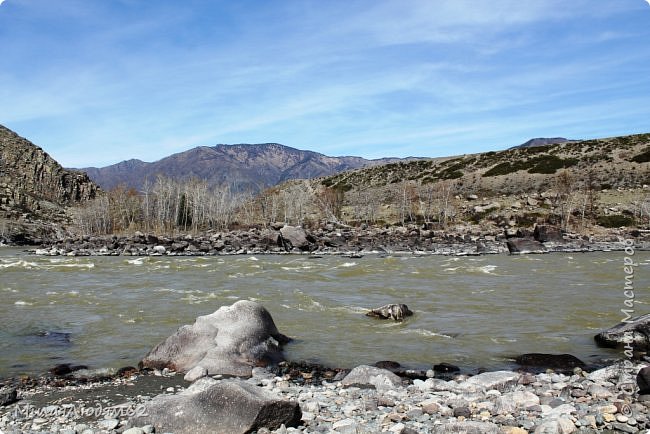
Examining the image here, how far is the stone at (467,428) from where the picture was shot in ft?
18.4

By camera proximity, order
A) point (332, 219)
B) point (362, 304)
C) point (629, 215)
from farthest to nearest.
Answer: point (332, 219)
point (629, 215)
point (362, 304)

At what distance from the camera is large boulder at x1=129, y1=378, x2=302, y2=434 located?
609cm

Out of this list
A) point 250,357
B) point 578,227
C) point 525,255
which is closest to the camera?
point 250,357

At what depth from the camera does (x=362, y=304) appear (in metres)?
16.1

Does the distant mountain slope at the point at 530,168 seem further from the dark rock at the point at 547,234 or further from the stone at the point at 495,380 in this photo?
the stone at the point at 495,380

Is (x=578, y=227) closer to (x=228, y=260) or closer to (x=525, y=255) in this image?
(x=525, y=255)

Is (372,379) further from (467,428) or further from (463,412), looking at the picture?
(467,428)

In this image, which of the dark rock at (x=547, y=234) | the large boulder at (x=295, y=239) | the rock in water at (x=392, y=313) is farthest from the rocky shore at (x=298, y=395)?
the dark rock at (x=547, y=234)

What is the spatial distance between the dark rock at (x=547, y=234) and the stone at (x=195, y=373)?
109 ft

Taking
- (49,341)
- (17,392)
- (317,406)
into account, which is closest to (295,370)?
(317,406)

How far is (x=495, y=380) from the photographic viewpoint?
7969 millimetres

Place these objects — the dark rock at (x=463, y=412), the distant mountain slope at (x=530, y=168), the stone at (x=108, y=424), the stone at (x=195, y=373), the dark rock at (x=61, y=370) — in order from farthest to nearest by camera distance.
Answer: the distant mountain slope at (x=530, y=168) → the dark rock at (x=61, y=370) → the stone at (x=195, y=373) → the dark rock at (x=463, y=412) → the stone at (x=108, y=424)

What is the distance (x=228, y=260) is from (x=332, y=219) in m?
31.9

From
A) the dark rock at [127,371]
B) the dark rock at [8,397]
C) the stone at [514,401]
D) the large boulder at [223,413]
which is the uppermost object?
the large boulder at [223,413]
